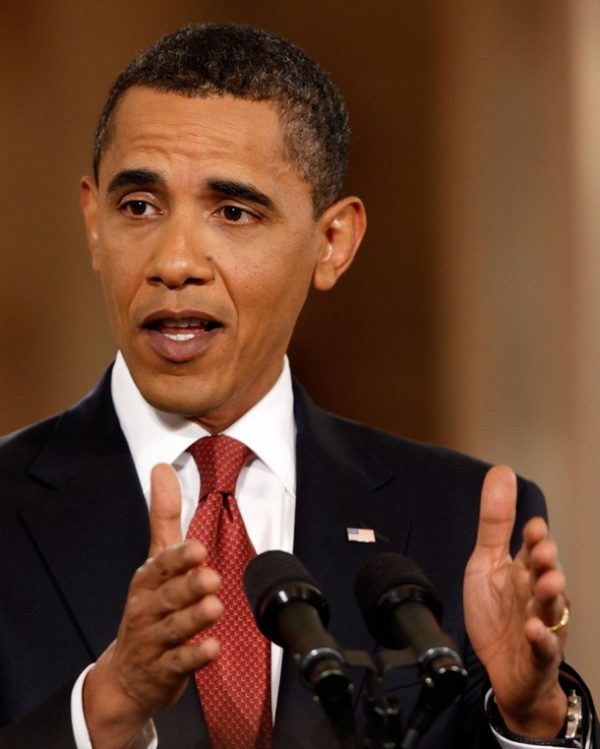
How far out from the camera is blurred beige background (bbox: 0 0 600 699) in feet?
9.53

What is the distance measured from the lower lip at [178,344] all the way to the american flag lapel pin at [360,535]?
337 millimetres

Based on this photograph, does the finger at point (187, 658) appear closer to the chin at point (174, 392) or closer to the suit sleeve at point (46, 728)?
the suit sleeve at point (46, 728)

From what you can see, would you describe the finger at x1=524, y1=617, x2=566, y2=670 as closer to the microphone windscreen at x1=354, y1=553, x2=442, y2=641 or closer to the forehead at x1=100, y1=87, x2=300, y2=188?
the microphone windscreen at x1=354, y1=553, x2=442, y2=641

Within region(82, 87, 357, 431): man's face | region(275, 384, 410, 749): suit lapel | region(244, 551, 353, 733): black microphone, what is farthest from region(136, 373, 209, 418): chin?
region(244, 551, 353, 733): black microphone

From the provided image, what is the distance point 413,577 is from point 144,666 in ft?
0.95

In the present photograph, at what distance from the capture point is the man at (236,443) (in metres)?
1.64

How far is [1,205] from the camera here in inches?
112

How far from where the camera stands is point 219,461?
6.00 ft

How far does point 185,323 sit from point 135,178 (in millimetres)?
214

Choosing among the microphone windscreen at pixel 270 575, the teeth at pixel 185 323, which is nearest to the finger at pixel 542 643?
the microphone windscreen at pixel 270 575

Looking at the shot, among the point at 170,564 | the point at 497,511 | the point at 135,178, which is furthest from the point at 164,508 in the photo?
the point at 135,178

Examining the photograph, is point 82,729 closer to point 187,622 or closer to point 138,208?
point 187,622

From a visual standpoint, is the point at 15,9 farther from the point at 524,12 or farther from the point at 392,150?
the point at 524,12

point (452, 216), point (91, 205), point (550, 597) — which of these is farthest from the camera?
point (452, 216)
